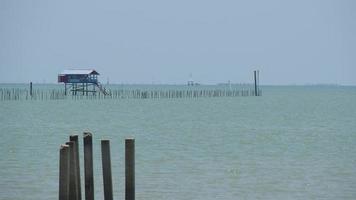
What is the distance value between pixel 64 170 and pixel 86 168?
2.63 m

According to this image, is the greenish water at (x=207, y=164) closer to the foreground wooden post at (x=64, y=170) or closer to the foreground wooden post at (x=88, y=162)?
the foreground wooden post at (x=88, y=162)

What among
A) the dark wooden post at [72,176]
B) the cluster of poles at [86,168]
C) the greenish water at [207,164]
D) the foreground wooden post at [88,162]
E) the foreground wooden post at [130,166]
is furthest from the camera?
the greenish water at [207,164]

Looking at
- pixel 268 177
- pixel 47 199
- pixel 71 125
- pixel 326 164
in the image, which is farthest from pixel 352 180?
pixel 71 125

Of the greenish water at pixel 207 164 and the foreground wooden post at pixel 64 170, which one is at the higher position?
the foreground wooden post at pixel 64 170

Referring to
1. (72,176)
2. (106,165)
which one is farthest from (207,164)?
(72,176)


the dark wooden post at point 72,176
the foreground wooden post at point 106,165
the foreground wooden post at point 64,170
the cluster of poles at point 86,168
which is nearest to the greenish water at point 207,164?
the foreground wooden post at point 106,165

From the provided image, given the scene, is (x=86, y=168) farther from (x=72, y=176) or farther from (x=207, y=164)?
(x=207, y=164)

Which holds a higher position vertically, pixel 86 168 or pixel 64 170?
pixel 64 170

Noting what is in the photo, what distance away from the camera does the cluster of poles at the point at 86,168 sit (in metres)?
15.0

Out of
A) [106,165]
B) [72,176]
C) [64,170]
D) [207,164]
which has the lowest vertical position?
[207,164]

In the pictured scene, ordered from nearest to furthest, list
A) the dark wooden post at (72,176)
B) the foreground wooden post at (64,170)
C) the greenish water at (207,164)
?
the foreground wooden post at (64,170)
the dark wooden post at (72,176)
the greenish water at (207,164)

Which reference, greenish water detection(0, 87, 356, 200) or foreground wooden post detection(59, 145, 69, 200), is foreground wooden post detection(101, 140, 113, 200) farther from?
greenish water detection(0, 87, 356, 200)

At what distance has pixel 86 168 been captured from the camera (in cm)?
1750

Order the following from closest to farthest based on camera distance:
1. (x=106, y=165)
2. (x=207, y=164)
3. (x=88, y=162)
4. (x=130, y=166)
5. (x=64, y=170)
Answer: (x=64, y=170) < (x=130, y=166) < (x=88, y=162) < (x=106, y=165) < (x=207, y=164)
